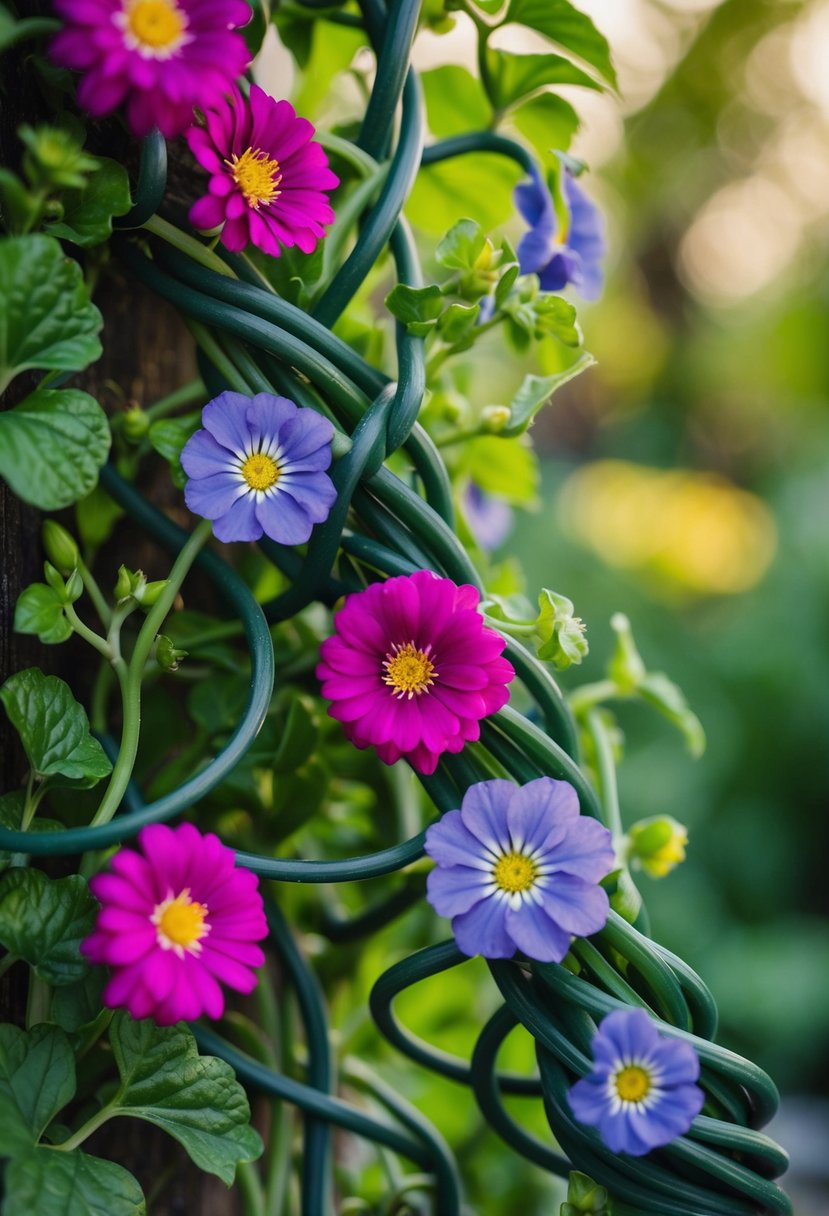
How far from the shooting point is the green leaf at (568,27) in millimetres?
406

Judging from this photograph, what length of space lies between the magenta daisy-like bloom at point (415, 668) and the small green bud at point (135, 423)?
0.37ft

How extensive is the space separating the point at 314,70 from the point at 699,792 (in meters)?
1.75

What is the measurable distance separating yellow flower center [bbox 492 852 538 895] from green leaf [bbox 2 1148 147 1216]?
0.14m

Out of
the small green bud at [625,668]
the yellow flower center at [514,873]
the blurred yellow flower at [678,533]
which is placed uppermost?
the blurred yellow flower at [678,533]

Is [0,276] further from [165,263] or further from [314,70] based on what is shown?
[314,70]

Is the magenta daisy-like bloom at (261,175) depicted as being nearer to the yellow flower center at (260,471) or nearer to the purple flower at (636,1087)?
the yellow flower center at (260,471)

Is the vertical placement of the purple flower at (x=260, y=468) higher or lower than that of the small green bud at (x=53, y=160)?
lower

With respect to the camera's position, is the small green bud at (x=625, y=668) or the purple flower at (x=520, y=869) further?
the small green bud at (x=625, y=668)

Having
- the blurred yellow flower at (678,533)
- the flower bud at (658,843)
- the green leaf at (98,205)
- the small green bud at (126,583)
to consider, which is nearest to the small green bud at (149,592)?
the small green bud at (126,583)

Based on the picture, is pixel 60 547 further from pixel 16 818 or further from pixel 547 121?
pixel 547 121

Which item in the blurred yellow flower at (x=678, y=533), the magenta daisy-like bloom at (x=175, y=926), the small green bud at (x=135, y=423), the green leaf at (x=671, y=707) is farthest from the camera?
the blurred yellow flower at (x=678, y=533)

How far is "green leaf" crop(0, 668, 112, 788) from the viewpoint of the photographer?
32 cm

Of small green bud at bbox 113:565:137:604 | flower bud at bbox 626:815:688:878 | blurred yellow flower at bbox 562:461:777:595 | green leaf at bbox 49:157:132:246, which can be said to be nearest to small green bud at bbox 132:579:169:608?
small green bud at bbox 113:565:137:604

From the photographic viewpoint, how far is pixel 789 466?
364 centimetres
